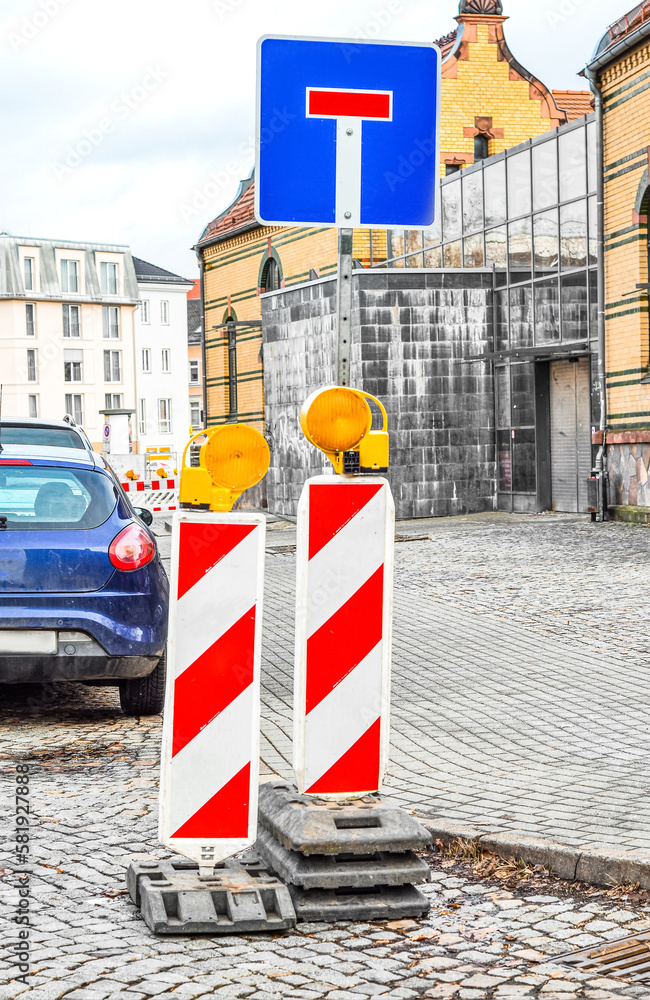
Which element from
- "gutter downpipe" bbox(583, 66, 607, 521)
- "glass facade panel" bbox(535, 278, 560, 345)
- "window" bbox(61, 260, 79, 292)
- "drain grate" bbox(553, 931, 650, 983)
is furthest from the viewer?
"window" bbox(61, 260, 79, 292)

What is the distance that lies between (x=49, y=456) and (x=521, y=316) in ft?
63.3

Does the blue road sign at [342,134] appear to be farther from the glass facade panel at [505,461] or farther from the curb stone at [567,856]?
the glass facade panel at [505,461]

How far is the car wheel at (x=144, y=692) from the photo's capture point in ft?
25.6

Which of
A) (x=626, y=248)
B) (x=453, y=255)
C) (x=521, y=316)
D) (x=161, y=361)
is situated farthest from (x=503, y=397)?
(x=161, y=361)

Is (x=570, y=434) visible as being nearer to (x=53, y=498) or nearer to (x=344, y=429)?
(x=53, y=498)

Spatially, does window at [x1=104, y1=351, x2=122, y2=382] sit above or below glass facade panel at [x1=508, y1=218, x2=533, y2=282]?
above

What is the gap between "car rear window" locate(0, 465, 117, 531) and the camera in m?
7.60

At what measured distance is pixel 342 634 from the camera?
473 cm

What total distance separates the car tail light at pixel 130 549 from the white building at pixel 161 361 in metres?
85.4

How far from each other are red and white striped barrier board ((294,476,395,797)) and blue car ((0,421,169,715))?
2891 mm

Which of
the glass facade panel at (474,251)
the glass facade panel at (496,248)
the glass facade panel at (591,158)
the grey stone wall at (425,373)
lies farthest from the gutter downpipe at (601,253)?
the glass facade panel at (474,251)

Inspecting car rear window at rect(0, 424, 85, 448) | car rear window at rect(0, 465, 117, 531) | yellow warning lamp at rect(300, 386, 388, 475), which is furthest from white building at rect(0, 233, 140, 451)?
yellow warning lamp at rect(300, 386, 388, 475)

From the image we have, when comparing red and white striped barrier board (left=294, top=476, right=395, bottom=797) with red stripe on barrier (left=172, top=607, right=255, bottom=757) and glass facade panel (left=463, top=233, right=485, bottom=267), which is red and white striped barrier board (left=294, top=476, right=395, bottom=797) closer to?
red stripe on barrier (left=172, top=607, right=255, bottom=757)

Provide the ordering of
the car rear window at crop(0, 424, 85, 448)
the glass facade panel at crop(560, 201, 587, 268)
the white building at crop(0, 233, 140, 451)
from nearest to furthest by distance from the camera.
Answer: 1. the car rear window at crop(0, 424, 85, 448)
2. the glass facade panel at crop(560, 201, 587, 268)
3. the white building at crop(0, 233, 140, 451)
